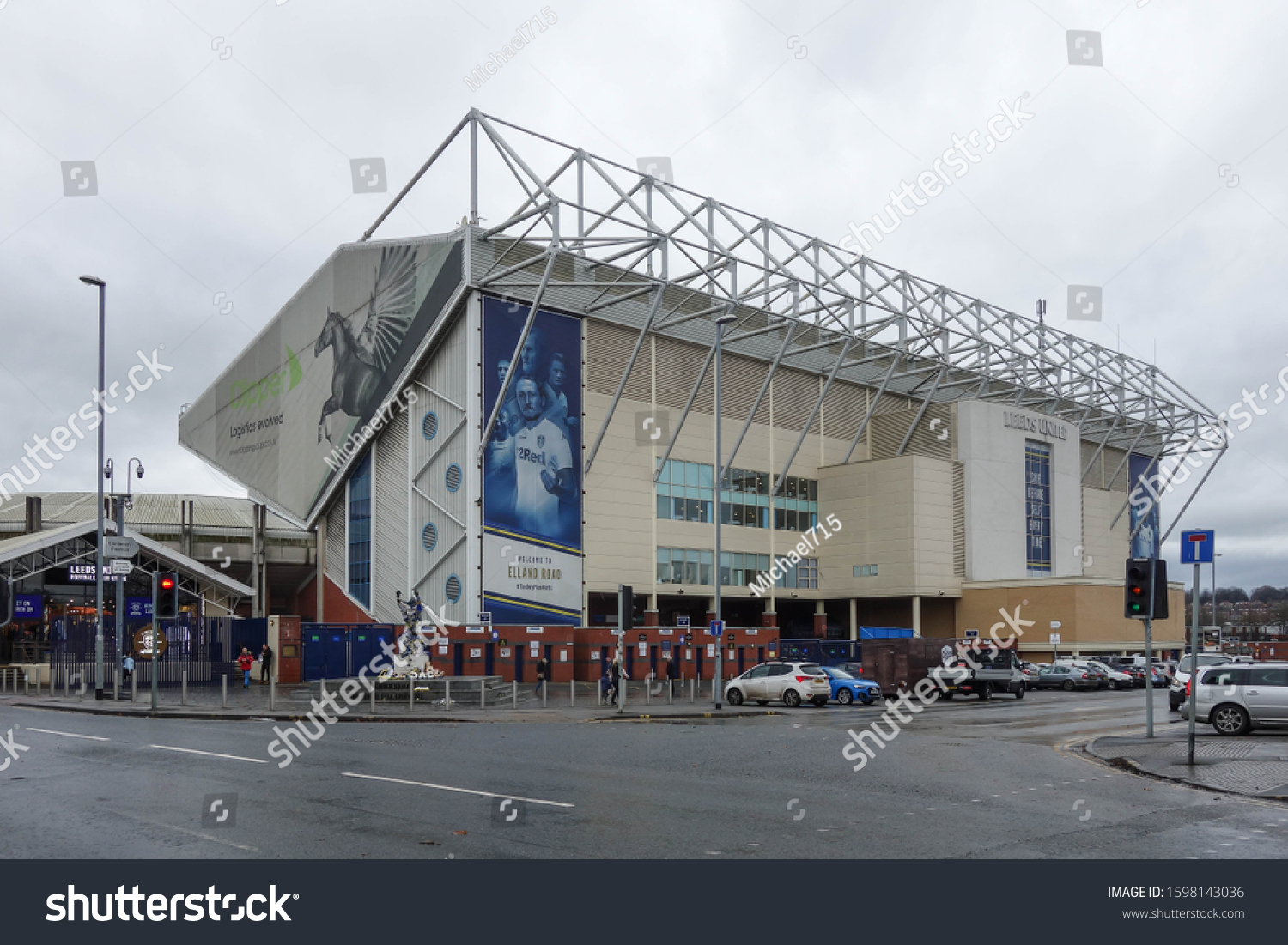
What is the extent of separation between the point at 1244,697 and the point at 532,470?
31.7 meters

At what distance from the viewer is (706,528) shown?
57.7 meters

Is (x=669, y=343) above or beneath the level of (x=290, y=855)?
above

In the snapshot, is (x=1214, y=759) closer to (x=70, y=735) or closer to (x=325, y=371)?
(x=70, y=735)

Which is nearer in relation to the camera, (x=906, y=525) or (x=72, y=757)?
(x=72, y=757)

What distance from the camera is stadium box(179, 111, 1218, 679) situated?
4791 centimetres

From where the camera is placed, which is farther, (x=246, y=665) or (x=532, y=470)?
(x=532, y=470)

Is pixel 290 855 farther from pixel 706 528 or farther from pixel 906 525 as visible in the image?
pixel 906 525

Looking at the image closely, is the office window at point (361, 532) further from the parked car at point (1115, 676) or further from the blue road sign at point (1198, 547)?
the blue road sign at point (1198, 547)

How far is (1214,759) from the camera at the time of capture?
60.0 feet

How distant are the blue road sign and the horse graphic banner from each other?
112ft

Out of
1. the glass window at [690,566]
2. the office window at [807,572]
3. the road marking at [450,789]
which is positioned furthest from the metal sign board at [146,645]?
the office window at [807,572]

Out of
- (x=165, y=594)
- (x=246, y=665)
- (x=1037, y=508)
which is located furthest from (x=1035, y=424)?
(x=165, y=594)

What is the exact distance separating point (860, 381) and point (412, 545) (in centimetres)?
2902
